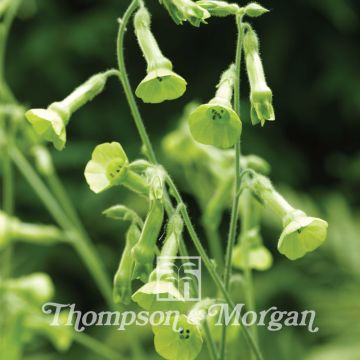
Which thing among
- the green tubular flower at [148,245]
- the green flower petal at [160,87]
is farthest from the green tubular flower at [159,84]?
the green tubular flower at [148,245]

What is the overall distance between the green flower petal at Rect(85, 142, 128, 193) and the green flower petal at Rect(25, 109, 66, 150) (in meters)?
0.05

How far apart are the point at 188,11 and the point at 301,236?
34cm

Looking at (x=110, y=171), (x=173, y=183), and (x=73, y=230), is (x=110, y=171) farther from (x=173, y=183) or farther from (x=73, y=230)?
(x=73, y=230)

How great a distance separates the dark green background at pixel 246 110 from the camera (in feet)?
9.16

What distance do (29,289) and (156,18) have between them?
1.82 meters

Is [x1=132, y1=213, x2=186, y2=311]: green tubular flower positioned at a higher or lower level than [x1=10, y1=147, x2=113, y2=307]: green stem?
lower

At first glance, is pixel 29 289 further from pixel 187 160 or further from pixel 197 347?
pixel 197 347

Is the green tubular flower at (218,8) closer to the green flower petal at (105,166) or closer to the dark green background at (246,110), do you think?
the green flower petal at (105,166)

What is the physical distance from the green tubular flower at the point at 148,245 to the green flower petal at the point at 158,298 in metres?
0.03

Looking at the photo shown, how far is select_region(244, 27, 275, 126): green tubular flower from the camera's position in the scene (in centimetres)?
92

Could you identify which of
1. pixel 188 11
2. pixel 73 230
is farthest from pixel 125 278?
pixel 73 230

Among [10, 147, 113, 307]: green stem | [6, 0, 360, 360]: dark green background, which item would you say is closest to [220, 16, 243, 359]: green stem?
[10, 147, 113, 307]: green stem

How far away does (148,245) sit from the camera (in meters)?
0.90

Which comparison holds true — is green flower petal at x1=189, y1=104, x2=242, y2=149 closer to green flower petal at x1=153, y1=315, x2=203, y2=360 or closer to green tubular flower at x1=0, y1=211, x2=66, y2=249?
green flower petal at x1=153, y1=315, x2=203, y2=360
